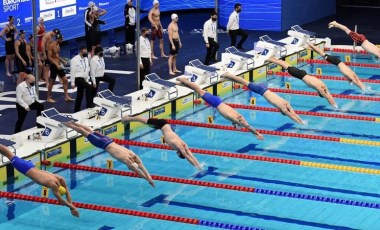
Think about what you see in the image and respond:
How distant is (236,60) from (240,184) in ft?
21.6

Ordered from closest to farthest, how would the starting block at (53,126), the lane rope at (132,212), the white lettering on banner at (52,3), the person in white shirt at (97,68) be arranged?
the lane rope at (132,212) < the starting block at (53,126) < the person in white shirt at (97,68) < the white lettering on banner at (52,3)

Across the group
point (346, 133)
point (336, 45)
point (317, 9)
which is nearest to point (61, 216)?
point (346, 133)

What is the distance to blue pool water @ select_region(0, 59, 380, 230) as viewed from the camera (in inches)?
480

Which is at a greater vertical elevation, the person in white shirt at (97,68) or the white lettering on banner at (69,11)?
the white lettering on banner at (69,11)

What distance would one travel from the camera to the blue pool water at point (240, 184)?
40.0ft

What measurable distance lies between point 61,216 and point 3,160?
1618 millimetres

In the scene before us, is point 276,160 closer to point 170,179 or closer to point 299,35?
point 170,179

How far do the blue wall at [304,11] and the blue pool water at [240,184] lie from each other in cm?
922

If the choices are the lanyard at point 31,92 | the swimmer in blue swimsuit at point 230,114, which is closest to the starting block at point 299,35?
the swimmer in blue swimsuit at point 230,114

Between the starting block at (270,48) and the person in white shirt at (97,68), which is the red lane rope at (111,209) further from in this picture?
the starting block at (270,48)

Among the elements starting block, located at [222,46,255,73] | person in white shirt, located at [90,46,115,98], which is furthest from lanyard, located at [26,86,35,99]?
starting block, located at [222,46,255,73]

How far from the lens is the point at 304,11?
27.3 m

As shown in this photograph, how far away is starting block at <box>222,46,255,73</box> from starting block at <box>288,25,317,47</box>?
106 inches

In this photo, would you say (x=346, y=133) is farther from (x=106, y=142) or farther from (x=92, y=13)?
(x=92, y=13)
